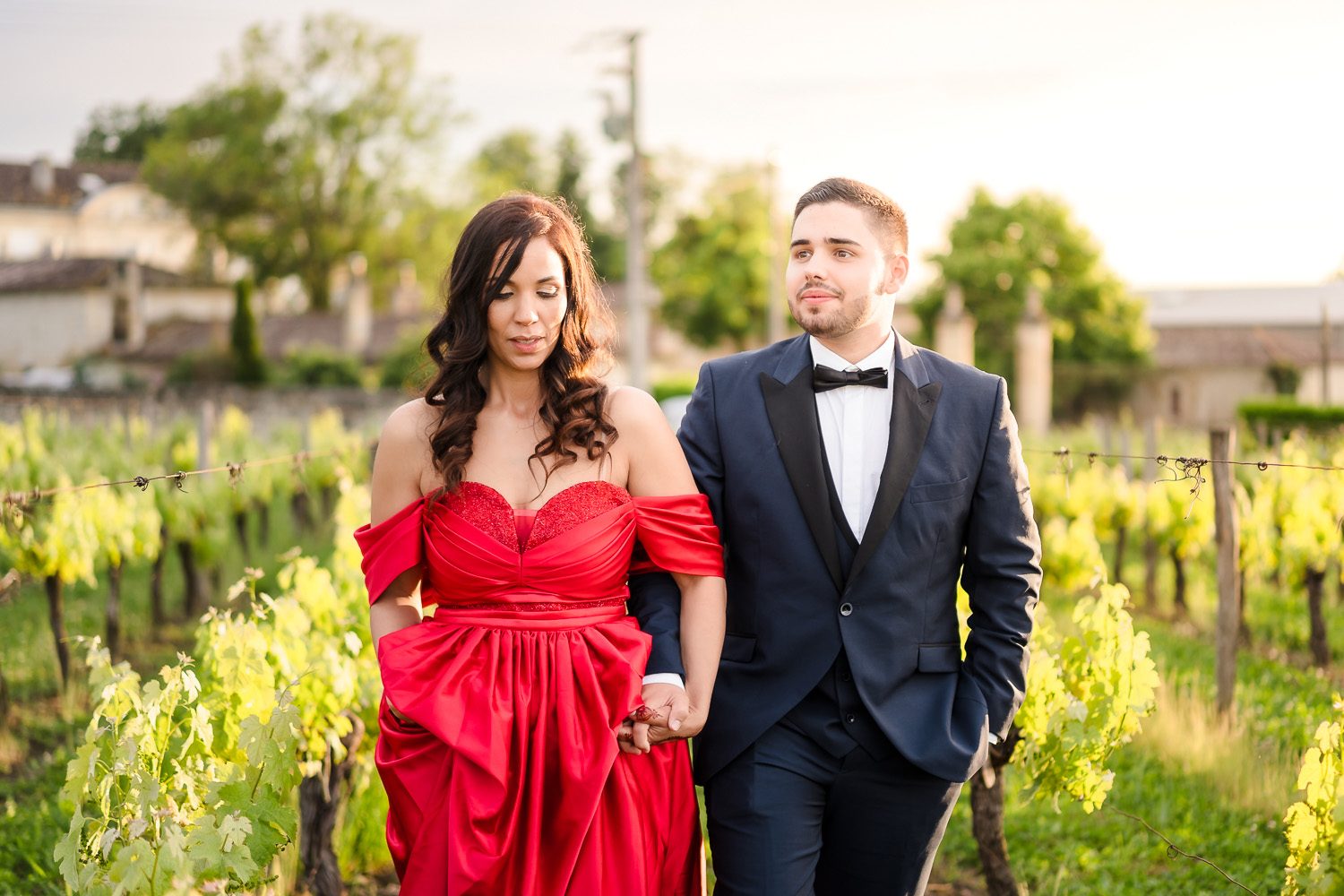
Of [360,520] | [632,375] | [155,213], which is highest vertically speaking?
[155,213]

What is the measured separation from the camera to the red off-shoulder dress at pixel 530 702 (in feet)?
8.93

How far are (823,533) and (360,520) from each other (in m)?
3.78

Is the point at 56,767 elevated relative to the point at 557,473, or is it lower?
lower

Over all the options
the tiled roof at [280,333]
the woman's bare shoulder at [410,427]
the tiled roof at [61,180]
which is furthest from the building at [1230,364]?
the tiled roof at [61,180]

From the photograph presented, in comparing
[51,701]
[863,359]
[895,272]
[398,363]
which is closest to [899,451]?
[863,359]

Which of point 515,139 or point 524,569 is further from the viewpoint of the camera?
point 515,139

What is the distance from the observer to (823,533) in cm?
287

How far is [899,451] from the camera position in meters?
2.88

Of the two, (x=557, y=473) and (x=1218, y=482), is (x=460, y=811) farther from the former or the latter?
(x=1218, y=482)

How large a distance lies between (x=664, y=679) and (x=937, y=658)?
2.22ft

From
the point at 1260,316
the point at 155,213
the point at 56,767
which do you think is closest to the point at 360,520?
the point at 56,767

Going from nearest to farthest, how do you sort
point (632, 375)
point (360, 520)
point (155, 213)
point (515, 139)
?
point (360, 520) → point (632, 375) → point (155, 213) → point (515, 139)

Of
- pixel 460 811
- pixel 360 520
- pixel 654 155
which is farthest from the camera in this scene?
pixel 654 155

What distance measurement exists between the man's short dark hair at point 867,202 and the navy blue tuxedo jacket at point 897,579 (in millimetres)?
319
